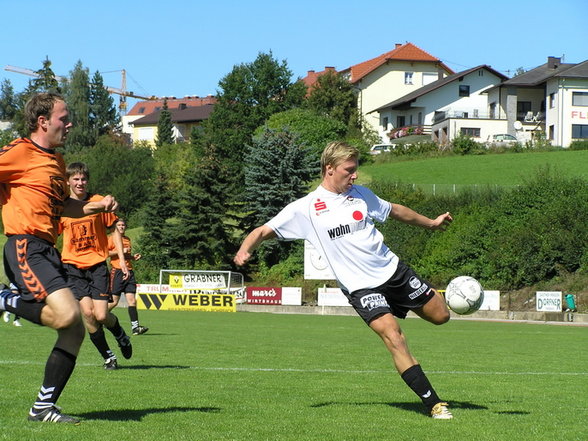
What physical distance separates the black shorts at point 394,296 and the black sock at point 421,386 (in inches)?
20.6

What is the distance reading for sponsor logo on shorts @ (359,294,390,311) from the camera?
7.16m

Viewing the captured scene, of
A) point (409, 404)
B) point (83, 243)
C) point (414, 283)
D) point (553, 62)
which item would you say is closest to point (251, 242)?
point (414, 283)

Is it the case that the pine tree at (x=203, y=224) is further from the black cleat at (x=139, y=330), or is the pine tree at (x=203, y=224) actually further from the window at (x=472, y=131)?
the window at (x=472, y=131)

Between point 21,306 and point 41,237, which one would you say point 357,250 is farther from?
point 21,306

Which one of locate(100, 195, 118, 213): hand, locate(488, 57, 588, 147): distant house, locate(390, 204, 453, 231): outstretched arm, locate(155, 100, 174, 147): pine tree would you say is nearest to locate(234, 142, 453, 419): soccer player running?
locate(390, 204, 453, 231): outstretched arm

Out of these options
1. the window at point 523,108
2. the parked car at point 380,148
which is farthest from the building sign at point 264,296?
the window at point 523,108

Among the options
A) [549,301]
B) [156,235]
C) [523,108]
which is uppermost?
[523,108]

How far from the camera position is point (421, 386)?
6.95m

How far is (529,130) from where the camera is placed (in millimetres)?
89250

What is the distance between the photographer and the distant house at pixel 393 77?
111 metres

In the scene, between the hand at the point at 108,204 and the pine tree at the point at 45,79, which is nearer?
the hand at the point at 108,204

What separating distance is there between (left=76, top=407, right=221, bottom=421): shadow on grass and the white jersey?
158cm

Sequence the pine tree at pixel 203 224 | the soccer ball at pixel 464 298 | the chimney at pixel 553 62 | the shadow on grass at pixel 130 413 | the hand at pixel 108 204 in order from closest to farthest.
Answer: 1. the hand at pixel 108 204
2. the shadow on grass at pixel 130 413
3. the soccer ball at pixel 464 298
4. the pine tree at pixel 203 224
5. the chimney at pixel 553 62

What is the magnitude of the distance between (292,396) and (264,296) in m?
36.0
